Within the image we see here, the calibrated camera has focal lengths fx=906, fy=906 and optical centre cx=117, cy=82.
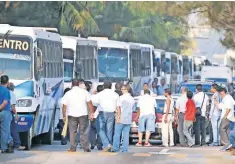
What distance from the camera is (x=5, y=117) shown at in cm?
1972

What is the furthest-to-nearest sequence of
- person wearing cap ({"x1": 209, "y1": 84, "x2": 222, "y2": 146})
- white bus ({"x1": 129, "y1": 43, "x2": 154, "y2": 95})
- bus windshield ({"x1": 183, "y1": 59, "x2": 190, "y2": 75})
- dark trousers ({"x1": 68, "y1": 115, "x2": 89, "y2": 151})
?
1. bus windshield ({"x1": 183, "y1": 59, "x2": 190, "y2": 75})
2. white bus ({"x1": 129, "y1": 43, "x2": 154, "y2": 95})
3. person wearing cap ({"x1": 209, "y1": 84, "x2": 222, "y2": 146})
4. dark trousers ({"x1": 68, "y1": 115, "x2": 89, "y2": 151})

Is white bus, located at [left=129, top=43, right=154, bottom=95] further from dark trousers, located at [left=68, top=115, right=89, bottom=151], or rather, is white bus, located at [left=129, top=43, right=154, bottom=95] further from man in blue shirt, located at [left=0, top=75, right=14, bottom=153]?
man in blue shirt, located at [left=0, top=75, right=14, bottom=153]

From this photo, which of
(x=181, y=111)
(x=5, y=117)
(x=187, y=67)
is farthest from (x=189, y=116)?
(x=187, y=67)

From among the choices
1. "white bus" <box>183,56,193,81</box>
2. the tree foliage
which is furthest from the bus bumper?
"white bus" <box>183,56,193,81</box>

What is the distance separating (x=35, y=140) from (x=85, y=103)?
19.4 ft

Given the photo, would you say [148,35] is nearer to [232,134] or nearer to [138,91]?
[138,91]

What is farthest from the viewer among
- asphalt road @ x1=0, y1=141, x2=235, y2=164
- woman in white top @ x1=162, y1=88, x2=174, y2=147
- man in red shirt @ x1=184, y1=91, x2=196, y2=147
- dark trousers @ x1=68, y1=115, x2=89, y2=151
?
woman in white top @ x1=162, y1=88, x2=174, y2=147

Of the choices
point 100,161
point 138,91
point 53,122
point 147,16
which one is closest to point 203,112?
point 53,122

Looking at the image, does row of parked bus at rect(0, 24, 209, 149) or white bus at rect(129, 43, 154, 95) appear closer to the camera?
row of parked bus at rect(0, 24, 209, 149)

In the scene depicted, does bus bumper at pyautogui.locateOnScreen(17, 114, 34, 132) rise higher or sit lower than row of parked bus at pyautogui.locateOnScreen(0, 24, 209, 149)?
lower

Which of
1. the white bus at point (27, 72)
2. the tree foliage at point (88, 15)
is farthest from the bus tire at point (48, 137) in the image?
the tree foliage at point (88, 15)

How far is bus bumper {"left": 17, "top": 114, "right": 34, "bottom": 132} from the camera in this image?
70.1ft

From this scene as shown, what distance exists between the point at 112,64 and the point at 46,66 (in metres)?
10.0

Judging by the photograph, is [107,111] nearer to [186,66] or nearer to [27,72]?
[27,72]
